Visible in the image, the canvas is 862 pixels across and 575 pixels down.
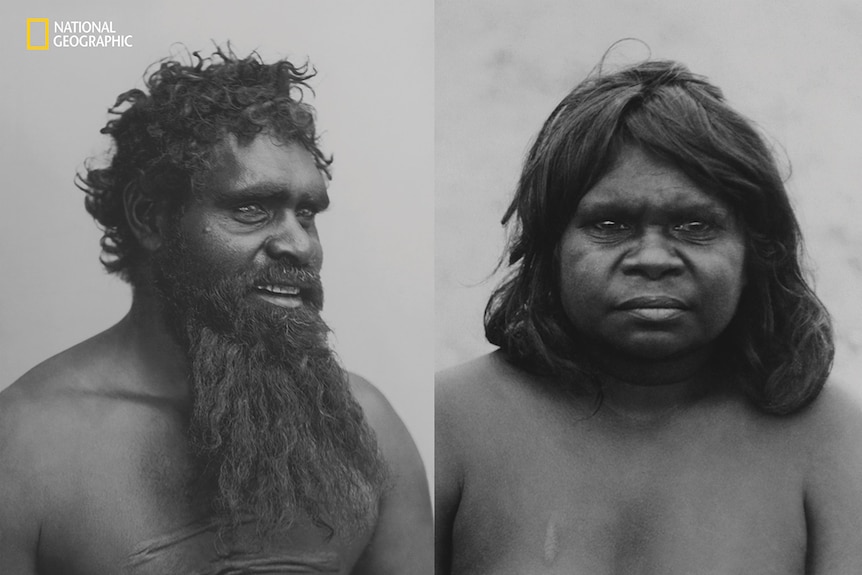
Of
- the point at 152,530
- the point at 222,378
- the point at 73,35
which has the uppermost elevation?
the point at 73,35

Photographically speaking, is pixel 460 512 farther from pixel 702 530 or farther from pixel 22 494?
pixel 22 494

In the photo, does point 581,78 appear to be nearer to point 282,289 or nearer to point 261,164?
point 261,164

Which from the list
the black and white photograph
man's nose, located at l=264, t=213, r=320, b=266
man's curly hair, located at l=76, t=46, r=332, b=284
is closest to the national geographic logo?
man's curly hair, located at l=76, t=46, r=332, b=284

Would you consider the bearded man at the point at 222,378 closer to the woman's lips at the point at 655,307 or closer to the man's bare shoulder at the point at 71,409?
the man's bare shoulder at the point at 71,409

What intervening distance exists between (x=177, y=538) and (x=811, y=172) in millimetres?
2072

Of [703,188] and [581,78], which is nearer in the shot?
[703,188]

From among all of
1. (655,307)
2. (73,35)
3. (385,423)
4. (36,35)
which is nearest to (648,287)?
(655,307)

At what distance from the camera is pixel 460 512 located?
3158 mm

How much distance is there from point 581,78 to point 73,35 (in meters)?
1.47

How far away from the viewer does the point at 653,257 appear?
3080 millimetres

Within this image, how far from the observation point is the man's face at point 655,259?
122 inches

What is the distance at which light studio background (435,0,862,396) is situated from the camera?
3240 mm

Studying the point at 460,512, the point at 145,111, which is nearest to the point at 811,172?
the point at 460,512

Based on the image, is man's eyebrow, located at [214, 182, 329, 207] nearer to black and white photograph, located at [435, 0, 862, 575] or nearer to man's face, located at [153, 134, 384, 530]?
A: man's face, located at [153, 134, 384, 530]
